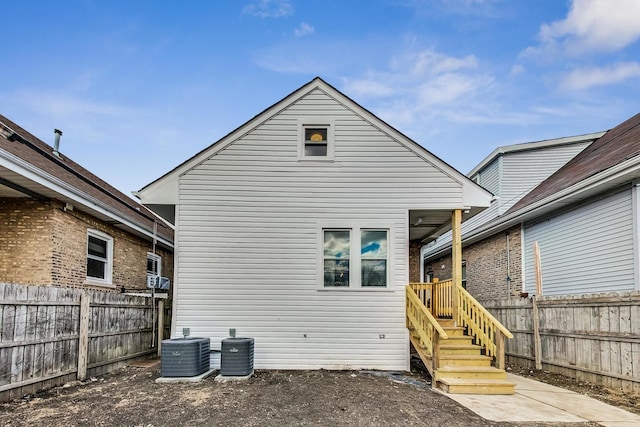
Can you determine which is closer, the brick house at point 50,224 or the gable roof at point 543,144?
the brick house at point 50,224

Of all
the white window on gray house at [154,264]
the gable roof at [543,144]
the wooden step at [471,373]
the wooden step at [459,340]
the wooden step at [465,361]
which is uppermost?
the gable roof at [543,144]

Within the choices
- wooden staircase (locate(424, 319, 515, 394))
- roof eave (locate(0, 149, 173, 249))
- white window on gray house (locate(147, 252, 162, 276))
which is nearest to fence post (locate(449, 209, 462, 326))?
wooden staircase (locate(424, 319, 515, 394))

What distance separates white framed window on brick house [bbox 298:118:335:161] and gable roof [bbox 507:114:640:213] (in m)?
5.38

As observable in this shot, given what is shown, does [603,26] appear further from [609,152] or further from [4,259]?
[4,259]

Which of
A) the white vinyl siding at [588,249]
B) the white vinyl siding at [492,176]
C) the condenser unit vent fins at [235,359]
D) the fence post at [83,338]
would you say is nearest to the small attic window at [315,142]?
the condenser unit vent fins at [235,359]

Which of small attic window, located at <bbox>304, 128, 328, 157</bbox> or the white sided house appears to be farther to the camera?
small attic window, located at <bbox>304, 128, 328, 157</bbox>

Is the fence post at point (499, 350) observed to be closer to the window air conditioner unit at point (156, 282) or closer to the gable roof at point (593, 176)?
the gable roof at point (593, 176)

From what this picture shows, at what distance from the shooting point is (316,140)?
931 cm

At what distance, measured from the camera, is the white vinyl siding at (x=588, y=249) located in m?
8.39

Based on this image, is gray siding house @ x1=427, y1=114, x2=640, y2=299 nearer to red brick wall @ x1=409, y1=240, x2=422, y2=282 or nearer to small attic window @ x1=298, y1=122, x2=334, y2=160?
red brick wall @ x1=409, y1=240, x2=422, y2=282

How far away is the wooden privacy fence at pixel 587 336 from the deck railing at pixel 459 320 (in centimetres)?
114

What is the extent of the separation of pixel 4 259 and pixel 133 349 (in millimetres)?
3109

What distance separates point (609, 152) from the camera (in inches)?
410

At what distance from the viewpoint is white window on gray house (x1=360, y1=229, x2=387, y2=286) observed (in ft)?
29.4
